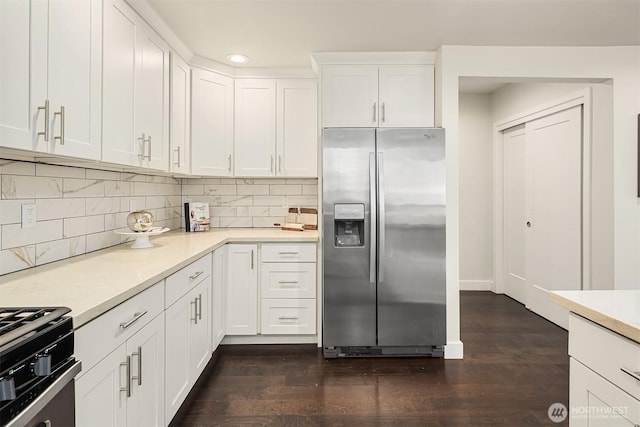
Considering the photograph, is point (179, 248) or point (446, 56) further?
point (446, 56)

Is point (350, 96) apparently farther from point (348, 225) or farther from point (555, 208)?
point (555, 208)

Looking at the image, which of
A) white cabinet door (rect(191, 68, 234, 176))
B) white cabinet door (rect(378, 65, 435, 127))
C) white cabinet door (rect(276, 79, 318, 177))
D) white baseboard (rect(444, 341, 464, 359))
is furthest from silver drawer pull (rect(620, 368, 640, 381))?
white cabinet door (rect(191, 68, 234, 176))

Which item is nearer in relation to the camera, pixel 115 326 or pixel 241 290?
pixel 115 326

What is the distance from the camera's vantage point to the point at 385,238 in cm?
254

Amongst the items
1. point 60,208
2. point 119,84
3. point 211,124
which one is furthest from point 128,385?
point 211,124

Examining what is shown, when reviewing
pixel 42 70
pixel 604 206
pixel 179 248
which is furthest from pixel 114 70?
pixel 604 206

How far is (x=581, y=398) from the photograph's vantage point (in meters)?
1.05

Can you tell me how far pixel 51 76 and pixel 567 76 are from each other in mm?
3331

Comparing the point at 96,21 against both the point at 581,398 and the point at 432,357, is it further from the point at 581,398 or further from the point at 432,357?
the point at 432,357

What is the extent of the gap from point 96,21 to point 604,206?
3641 mm

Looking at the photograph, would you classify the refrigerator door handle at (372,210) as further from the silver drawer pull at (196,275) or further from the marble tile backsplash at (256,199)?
the silver drawer pull at (196,275)

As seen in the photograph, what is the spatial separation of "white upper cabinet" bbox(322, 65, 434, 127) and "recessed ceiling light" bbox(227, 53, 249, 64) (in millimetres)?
686

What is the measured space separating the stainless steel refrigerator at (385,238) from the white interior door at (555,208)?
1.53 metres

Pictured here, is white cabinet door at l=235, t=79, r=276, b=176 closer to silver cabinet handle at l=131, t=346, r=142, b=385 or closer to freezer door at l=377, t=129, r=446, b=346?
freezer door at l=377, t=129, r=446, b=346
